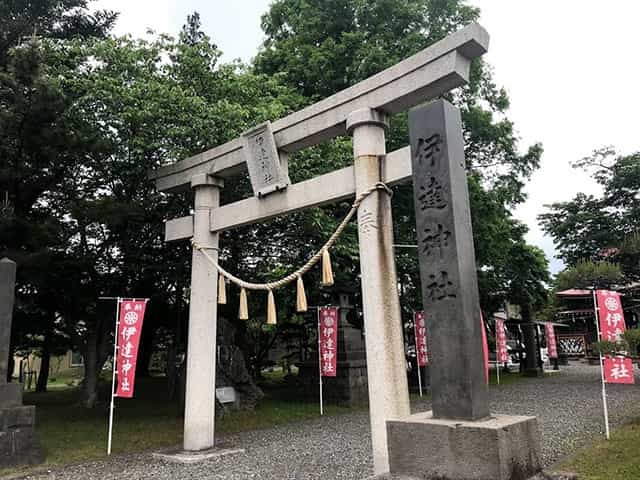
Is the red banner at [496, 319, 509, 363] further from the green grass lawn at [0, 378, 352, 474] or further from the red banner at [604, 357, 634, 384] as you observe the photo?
the red banner at [604, 357, 634, 384]

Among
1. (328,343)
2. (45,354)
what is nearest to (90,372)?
(45,354)

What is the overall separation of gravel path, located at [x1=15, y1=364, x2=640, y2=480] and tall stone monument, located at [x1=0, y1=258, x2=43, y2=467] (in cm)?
48

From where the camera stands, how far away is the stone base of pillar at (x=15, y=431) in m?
6.19

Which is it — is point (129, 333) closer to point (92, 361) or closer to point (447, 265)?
point (92, 361)

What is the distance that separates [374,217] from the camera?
5.13 metres

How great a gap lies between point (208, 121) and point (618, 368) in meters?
7.40

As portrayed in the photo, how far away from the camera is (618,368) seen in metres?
7.36

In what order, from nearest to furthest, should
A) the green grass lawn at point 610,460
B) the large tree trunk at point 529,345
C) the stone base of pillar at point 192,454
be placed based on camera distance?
the green grass lawn at point 610,460 → the stone base of pillar at point 192,454 → the large tree trunk at point 529,345

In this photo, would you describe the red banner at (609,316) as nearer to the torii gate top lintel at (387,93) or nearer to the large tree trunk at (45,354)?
the torii gate top lintel at (387,93)

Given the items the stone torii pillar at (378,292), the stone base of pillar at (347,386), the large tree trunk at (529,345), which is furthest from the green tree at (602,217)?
the stone torii pillar at (378,292)

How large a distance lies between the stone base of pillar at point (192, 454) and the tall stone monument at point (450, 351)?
158 inches

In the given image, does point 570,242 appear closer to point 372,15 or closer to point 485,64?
point 485,64

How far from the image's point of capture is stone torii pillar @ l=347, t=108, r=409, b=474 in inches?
190

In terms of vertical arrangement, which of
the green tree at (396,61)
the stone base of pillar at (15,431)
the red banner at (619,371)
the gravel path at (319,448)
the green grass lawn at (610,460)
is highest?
the green tree at (396,61)
